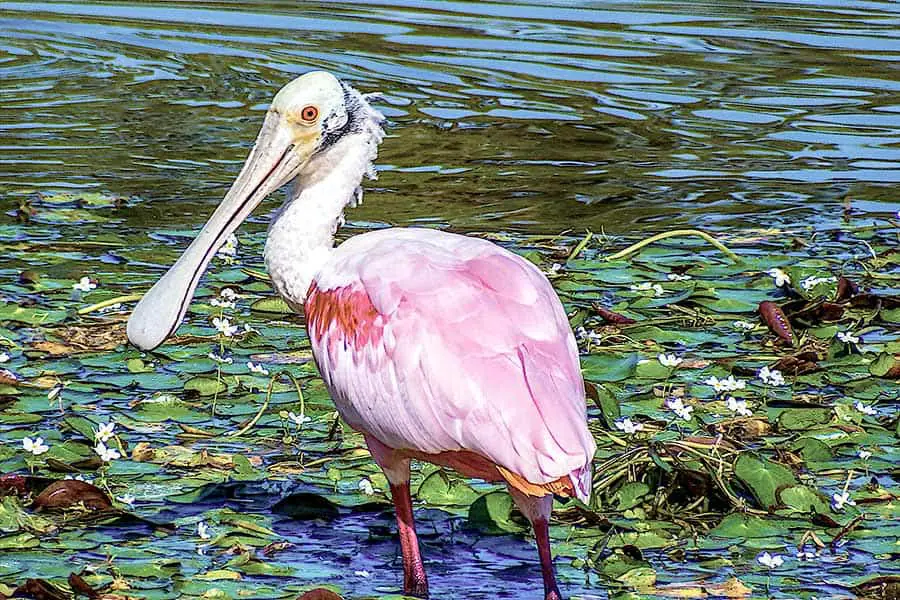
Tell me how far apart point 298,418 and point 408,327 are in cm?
113

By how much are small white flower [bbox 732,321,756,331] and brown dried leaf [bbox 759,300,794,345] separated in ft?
0.20

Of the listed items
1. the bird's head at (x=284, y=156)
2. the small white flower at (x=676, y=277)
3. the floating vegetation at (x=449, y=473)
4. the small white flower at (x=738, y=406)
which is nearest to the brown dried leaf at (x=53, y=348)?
the floating vegetation at (x=449, y=473)

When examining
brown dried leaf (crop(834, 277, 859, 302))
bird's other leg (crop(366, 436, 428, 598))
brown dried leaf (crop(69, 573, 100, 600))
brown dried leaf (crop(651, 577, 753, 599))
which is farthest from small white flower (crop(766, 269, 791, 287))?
brown dried leaf (crop(69, 573, 100, 600))

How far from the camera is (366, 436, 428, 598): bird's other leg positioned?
13.9 ft

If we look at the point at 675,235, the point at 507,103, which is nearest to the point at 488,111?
the point at 507,103

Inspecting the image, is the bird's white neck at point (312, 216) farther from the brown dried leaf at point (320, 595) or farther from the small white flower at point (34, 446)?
the brown dried leaf at point (320, 595)

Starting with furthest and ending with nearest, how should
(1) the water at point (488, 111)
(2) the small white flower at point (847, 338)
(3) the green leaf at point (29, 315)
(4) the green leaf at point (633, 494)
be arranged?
1. (1) the water at point (488, 111)
2. (3) the green leaf at point (29, 315)
3. (2) the small white flower at point (847, 338)
4. (4) the green leaf at point (633, 494)

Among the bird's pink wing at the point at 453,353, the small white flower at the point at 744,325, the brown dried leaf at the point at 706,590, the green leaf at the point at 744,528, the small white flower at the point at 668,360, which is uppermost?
the bird's pink wing at the point at 453,353

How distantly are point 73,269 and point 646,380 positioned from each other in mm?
2462

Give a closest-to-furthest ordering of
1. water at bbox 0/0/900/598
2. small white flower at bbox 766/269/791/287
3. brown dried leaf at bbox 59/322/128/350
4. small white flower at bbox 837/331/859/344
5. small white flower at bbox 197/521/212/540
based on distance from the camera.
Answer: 1. small white flower at bbox 197/521/212/540
2. small white flower at bbox 837/331/859/344
3. brown dried leaf at bbox 59/322/128/350
4. small white flower at bbox 766/269/791/287
5. water at bbox 0/0/900/598

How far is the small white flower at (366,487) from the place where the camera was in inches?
188

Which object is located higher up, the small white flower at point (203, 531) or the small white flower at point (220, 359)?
the small white flower at point (220, 359)

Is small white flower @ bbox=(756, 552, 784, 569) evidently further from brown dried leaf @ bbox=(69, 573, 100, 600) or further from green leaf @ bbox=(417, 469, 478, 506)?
brown dried leaf @ bbox=(69, 573, 100, 600)

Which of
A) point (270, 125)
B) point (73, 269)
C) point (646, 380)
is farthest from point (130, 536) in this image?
point (73, 269)
